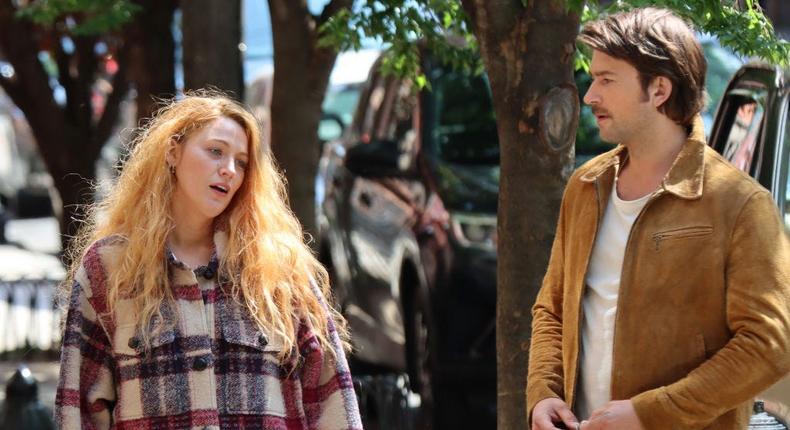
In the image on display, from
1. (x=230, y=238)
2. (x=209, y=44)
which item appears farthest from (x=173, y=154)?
(x=209, y=44)

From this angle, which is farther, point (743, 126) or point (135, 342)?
point (743, 126)

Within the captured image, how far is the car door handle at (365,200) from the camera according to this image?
9.88 meters

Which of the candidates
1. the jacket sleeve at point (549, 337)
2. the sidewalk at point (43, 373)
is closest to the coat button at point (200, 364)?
the jacket sleeve at point (549, 337)

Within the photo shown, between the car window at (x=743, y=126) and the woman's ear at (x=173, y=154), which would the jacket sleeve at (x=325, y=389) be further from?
the car window at (x=743, y=126)

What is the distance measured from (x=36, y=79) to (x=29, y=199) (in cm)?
1947

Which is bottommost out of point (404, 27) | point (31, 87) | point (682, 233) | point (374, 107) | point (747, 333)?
point (747, 333)

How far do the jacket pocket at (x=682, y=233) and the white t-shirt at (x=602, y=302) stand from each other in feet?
0.39

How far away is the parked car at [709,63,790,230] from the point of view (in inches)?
202

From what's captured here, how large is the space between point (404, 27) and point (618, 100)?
2.79 meters

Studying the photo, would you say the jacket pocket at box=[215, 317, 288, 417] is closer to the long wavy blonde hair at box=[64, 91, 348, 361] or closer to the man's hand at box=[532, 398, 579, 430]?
the long wavy blonde hair at box=[64, 91, 348, 361]

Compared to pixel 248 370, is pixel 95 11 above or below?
above

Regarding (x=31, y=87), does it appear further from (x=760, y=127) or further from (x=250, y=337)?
(x=250, y=337)

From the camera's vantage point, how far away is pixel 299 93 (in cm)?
848

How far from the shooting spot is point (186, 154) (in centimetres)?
386
